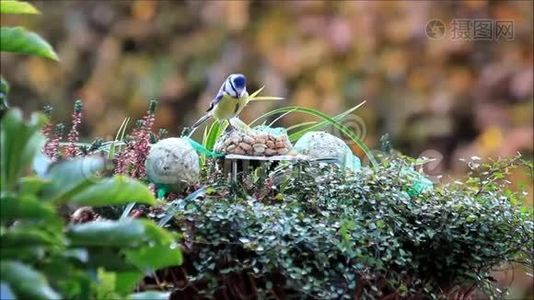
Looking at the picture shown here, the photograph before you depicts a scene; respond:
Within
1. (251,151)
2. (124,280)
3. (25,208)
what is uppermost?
(251,151)

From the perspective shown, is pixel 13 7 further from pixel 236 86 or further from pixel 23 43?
pixel 236 86

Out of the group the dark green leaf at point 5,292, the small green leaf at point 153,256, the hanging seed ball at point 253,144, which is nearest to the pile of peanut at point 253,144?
the hanging seed ball at point 253,144

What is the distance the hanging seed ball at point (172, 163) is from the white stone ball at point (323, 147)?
26cm

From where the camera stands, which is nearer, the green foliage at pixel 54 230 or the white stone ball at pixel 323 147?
the green foliage at pixel 54 230

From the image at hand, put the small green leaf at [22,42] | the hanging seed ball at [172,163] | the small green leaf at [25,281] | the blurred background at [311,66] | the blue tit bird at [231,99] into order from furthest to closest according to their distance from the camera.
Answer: the blurred background at [311,66] → the blue tit bird at [231,99] → the hanging seed ball at [172,163] → the small green leaf at [22,42] → the small green leaf at [25,281]

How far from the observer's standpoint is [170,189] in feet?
5.75

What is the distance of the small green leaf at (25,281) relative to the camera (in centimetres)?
109

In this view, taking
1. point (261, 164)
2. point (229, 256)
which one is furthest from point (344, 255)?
point (261, 164)

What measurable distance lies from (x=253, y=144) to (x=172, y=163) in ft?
0.58

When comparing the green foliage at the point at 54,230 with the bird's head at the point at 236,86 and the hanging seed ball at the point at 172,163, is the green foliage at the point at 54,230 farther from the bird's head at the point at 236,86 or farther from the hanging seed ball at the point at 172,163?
the bird's head at the point at 236,86

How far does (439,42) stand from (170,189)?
43.4 inches

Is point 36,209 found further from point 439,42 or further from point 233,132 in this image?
point 439,42

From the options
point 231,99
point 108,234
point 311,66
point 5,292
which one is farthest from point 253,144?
point 311,66

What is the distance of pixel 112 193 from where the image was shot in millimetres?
1202
